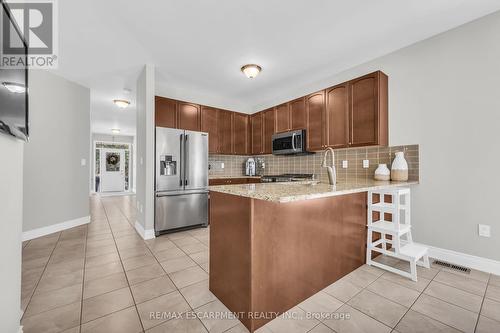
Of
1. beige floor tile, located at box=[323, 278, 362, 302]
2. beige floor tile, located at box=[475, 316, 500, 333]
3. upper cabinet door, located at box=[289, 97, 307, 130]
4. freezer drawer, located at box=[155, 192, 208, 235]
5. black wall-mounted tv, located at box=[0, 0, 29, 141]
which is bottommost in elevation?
beige floor tile, located at box=[475, 316, 500, 333]

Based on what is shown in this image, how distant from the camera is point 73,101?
3.77m

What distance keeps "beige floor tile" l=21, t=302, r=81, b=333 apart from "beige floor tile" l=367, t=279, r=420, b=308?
226 cm

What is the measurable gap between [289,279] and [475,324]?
1.23 metres

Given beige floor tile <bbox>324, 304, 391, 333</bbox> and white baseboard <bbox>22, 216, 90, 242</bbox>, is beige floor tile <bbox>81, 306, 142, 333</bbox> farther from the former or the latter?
white baseboard <bbox>22, 216, 90, 242</bbox>

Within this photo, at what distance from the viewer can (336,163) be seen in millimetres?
3477

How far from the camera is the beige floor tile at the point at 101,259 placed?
2.26 meters

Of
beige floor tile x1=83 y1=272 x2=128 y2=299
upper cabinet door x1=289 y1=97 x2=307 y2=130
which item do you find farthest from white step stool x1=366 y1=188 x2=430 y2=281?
beige floor tile x1=83 y1=272 x2=128 y2=299

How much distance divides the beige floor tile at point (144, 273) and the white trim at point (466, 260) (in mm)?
2991

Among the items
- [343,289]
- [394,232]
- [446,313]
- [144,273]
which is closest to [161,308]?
[144,273]

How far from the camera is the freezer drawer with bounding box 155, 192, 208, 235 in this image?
319 cm

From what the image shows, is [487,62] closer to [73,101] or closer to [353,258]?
[353,258]

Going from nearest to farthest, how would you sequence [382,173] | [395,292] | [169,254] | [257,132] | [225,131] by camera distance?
[395,292], [169,254], [382,173], [225,131], [257,132]

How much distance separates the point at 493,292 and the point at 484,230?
63cm

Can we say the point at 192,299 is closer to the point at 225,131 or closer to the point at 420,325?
the point at 420,325
